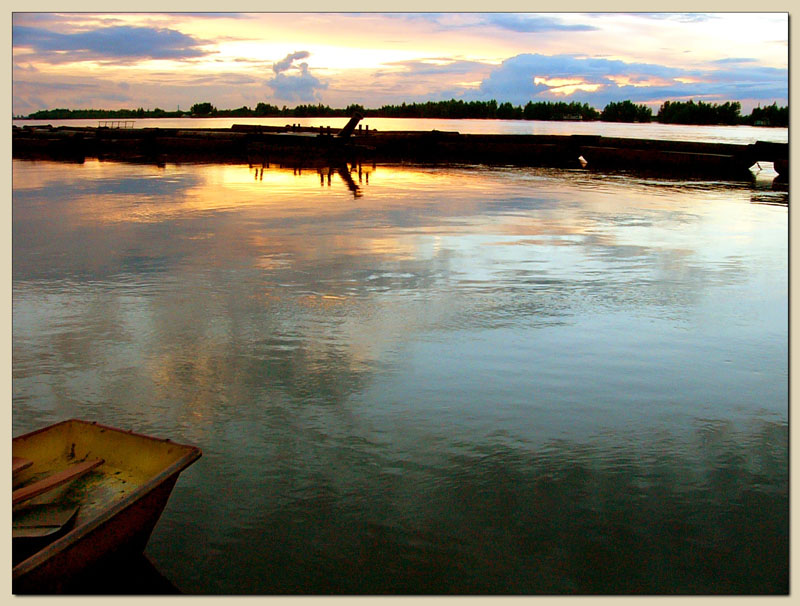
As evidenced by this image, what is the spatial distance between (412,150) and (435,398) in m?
40.1

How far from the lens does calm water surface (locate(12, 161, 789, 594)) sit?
13.1 ft

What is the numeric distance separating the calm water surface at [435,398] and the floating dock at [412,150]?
22356 millimetres

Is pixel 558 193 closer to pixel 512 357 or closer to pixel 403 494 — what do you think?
pixel 512 357

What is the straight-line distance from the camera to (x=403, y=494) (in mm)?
4531

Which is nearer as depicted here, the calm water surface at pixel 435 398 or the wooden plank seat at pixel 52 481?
the wooden plank seat at pixel 52 481

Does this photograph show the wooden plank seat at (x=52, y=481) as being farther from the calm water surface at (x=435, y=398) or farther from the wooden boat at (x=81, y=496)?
the calm water surface at (x=435, y=398)

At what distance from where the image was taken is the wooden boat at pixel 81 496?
3.20 m

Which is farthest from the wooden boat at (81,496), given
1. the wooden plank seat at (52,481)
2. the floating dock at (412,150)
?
the floating dock at (412,150)

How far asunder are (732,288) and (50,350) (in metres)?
8.81

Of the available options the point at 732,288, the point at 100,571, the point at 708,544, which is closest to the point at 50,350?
the point at 100,571

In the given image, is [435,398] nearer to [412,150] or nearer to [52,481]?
[52,481]

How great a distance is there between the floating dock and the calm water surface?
22.4 m

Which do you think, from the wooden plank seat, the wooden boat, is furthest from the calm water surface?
the wooden plank seat

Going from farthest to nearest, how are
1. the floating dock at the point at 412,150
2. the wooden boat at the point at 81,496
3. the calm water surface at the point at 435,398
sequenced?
the floating dock at the point at 412,150
the calm water surface at the point at 435,398
the wooden boat at the point at 81,496
